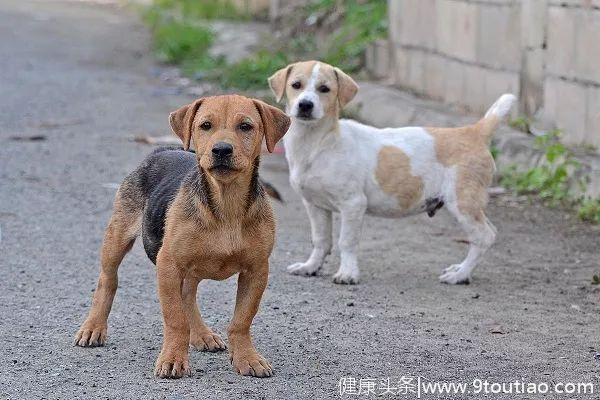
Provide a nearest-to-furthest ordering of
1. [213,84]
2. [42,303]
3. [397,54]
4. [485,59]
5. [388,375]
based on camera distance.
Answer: [388,375], [42,303], [485,59], [397,54], [213,84]

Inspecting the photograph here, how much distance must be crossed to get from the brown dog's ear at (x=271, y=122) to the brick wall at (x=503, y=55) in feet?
14.8

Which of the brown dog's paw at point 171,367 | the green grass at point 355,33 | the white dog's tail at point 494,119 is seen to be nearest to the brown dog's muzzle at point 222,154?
the brown dog's paw at point 171,367

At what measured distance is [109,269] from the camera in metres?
5.52

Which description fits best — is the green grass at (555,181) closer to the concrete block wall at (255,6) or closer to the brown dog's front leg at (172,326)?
the brown dog's front leg at (172,326)

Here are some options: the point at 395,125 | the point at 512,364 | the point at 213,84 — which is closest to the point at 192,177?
the point at 512,364

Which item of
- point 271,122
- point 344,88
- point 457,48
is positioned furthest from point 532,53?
point 271,122

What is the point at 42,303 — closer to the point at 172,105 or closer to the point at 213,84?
the point at 172,105

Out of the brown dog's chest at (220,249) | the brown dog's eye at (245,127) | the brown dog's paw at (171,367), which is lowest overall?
the brown dog's paw at (171,367)

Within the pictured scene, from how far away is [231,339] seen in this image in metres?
5.13

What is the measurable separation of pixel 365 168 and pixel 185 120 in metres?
2.31

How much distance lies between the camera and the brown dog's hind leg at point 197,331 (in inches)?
214

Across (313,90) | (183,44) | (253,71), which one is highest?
(313,90)

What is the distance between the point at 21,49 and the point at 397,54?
7581 millimetres

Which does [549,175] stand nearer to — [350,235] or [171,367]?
[350,235]
